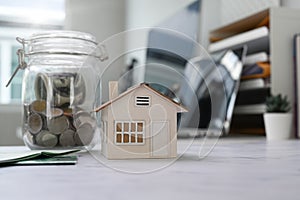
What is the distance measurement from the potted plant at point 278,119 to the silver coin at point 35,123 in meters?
0.79

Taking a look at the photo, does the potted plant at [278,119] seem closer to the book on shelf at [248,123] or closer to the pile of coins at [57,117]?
the book on shelf at [248,123]

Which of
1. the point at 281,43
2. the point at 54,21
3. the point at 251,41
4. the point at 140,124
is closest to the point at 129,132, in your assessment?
the point at 140,124

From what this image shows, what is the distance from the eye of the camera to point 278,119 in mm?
1284

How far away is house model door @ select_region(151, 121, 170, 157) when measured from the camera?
0.64m

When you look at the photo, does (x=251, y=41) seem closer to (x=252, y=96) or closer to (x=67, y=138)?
(x=252, y=96)

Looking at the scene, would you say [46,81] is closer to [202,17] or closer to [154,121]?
[154,121]

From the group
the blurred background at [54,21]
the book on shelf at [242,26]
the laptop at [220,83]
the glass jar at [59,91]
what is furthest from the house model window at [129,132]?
the blurred background at [54,21]

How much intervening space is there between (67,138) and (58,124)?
0.11 feet

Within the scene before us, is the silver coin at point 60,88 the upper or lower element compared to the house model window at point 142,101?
upper

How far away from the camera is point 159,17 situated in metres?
2.55

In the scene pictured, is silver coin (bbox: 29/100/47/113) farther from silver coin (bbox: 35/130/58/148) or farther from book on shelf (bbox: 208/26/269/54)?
book on shelf (bbox: 208/26/269/54)

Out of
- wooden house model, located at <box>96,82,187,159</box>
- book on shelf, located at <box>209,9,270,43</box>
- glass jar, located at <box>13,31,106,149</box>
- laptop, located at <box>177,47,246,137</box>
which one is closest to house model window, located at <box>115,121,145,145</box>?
wooden house model, located at <box>96,82,187,159</box>

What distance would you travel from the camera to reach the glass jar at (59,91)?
771mm

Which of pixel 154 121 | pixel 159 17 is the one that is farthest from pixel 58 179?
pixel 159 17
